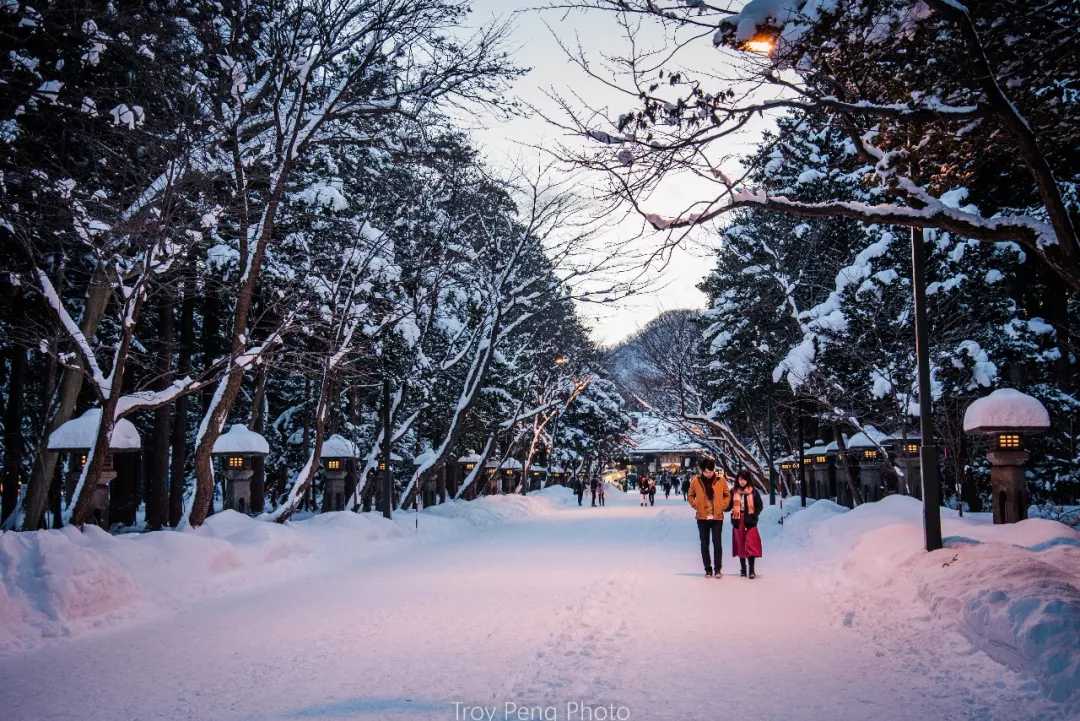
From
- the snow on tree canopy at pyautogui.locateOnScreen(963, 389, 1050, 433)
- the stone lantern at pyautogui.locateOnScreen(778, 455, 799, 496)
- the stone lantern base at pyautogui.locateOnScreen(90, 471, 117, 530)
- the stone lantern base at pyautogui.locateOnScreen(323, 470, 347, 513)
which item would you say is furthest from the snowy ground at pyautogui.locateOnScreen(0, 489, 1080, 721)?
the stone lantern at pyautogui.locateOnScreen(778, 455, 799, 496)

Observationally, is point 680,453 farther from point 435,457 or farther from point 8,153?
point 8,153

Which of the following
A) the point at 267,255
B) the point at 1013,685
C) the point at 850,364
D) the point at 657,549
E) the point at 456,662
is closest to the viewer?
the point at 1013,685

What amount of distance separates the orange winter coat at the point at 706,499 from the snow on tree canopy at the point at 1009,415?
15.3 ft

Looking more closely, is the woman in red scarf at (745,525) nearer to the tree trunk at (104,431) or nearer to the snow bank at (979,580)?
the snow bank at (979,580)

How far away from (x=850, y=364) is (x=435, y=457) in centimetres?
1402

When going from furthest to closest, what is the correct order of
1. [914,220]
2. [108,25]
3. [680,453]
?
[680,453] < [108,25] < [914,220]

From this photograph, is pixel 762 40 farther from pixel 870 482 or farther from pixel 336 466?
pixel 870 482

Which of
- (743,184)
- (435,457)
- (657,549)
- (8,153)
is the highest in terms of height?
(8,153)

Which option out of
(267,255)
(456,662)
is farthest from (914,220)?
(267,255)

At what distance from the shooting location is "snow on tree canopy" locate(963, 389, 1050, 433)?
13539 millimetres

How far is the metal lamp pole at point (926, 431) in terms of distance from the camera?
36.1ft

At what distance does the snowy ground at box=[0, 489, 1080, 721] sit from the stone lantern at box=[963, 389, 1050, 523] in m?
1.11

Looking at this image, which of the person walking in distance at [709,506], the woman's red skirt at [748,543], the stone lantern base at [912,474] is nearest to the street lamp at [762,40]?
the person walking in distance at [709,506]

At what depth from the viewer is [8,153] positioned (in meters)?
10.5
